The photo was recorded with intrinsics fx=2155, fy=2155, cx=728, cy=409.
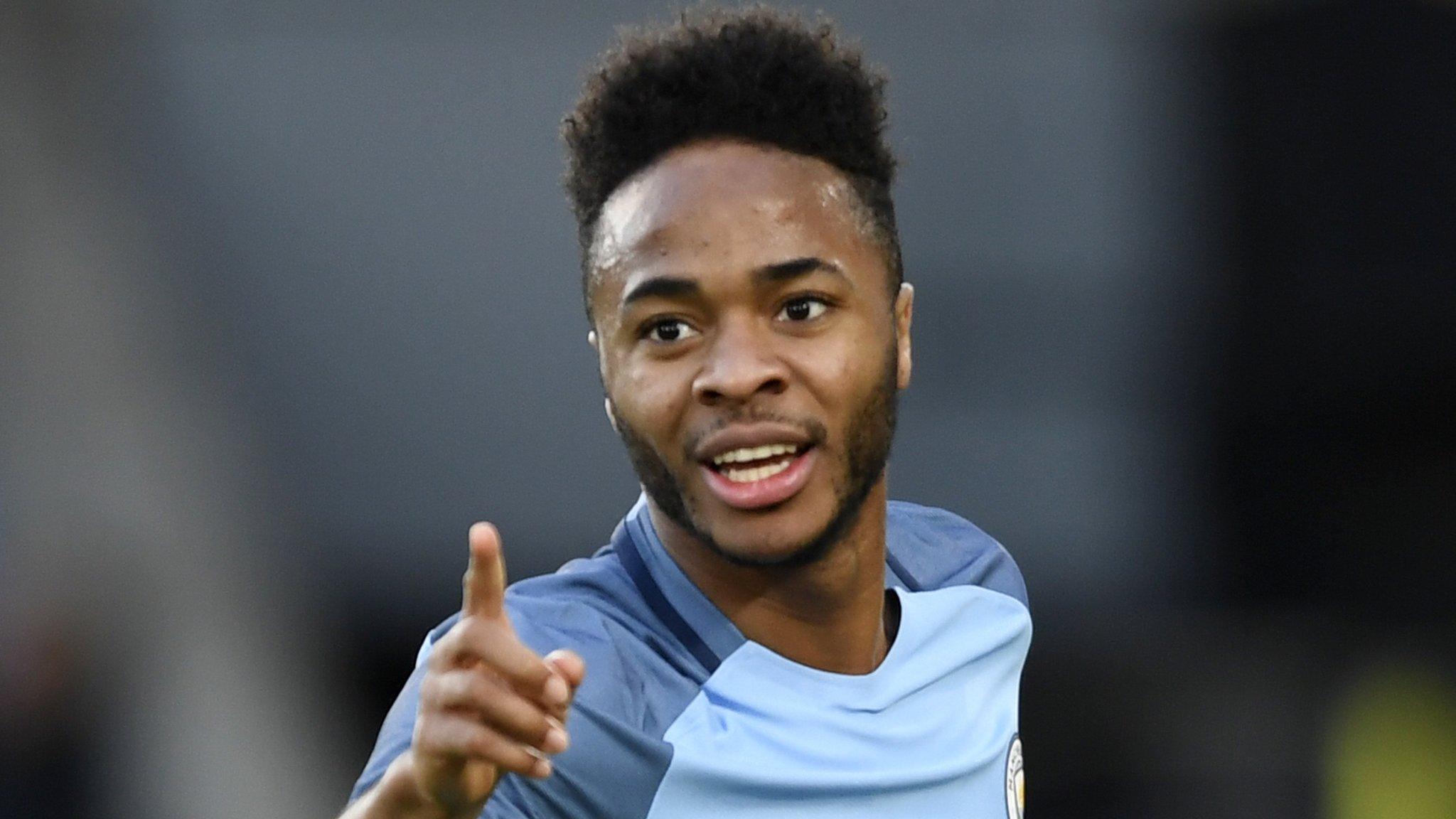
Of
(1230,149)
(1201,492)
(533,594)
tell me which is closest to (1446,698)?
(1201,492)

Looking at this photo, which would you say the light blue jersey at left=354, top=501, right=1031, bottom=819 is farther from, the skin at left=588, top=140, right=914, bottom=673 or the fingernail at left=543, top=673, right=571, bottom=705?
the fingernail at left=543, top=673, right=571, bottom=705

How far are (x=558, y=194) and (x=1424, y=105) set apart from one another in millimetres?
3672

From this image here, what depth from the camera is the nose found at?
2.68 meters

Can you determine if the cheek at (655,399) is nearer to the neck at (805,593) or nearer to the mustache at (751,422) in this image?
the mustache at (751,422)

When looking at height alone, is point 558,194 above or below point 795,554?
above

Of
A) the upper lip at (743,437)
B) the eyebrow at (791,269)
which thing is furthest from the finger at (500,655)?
the eyebrow at (791,269)

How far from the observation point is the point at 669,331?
9.02ft

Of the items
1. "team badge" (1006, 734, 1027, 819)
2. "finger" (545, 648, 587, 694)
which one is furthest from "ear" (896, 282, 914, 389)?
"finger" (545, 648, 587, 694)

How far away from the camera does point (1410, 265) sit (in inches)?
355

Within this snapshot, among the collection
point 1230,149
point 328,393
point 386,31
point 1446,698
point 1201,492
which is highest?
point 386,31

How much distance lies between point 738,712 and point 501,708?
70 centimetres

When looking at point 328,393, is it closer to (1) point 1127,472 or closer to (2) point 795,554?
(1) point 1127,472

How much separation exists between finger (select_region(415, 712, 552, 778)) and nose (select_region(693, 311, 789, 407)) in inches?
26.2

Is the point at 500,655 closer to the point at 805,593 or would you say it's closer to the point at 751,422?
the point at 751,422
